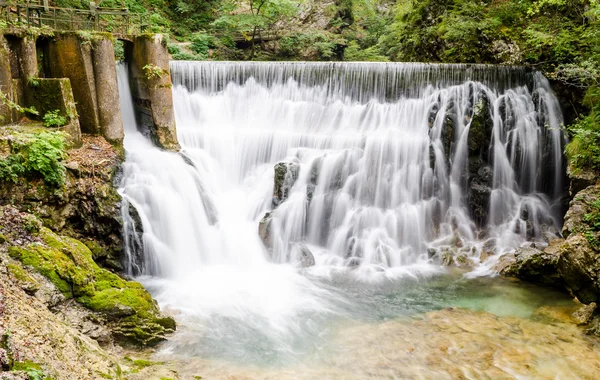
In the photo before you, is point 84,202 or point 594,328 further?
point 84,202

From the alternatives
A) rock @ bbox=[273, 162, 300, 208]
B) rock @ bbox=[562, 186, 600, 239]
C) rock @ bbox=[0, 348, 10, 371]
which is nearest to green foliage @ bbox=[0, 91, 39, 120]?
rock @ bbox=[273, 162, 300, 208]

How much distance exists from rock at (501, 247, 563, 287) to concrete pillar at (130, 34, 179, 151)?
400 inches

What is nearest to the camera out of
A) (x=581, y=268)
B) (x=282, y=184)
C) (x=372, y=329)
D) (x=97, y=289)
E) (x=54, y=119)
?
(x=97, y=289)

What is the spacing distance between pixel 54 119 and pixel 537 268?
12195 millimetres

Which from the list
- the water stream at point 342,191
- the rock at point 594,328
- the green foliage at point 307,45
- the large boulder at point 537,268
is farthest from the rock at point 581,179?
the green foliage at point 307,45

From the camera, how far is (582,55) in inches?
537

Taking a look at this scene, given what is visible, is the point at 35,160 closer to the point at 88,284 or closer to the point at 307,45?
the point at 88,284

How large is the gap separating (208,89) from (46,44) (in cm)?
Result: 600

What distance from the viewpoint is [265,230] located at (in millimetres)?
12359

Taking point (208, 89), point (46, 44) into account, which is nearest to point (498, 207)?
point (208, 89)

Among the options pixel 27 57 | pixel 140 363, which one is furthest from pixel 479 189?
pixel 27 57

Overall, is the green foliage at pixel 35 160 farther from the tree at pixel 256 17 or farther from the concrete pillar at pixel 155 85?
the tree at pixel 256 17

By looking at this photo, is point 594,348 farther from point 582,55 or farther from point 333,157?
point 582,55

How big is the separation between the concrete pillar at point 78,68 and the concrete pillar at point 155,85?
76.7 inches
